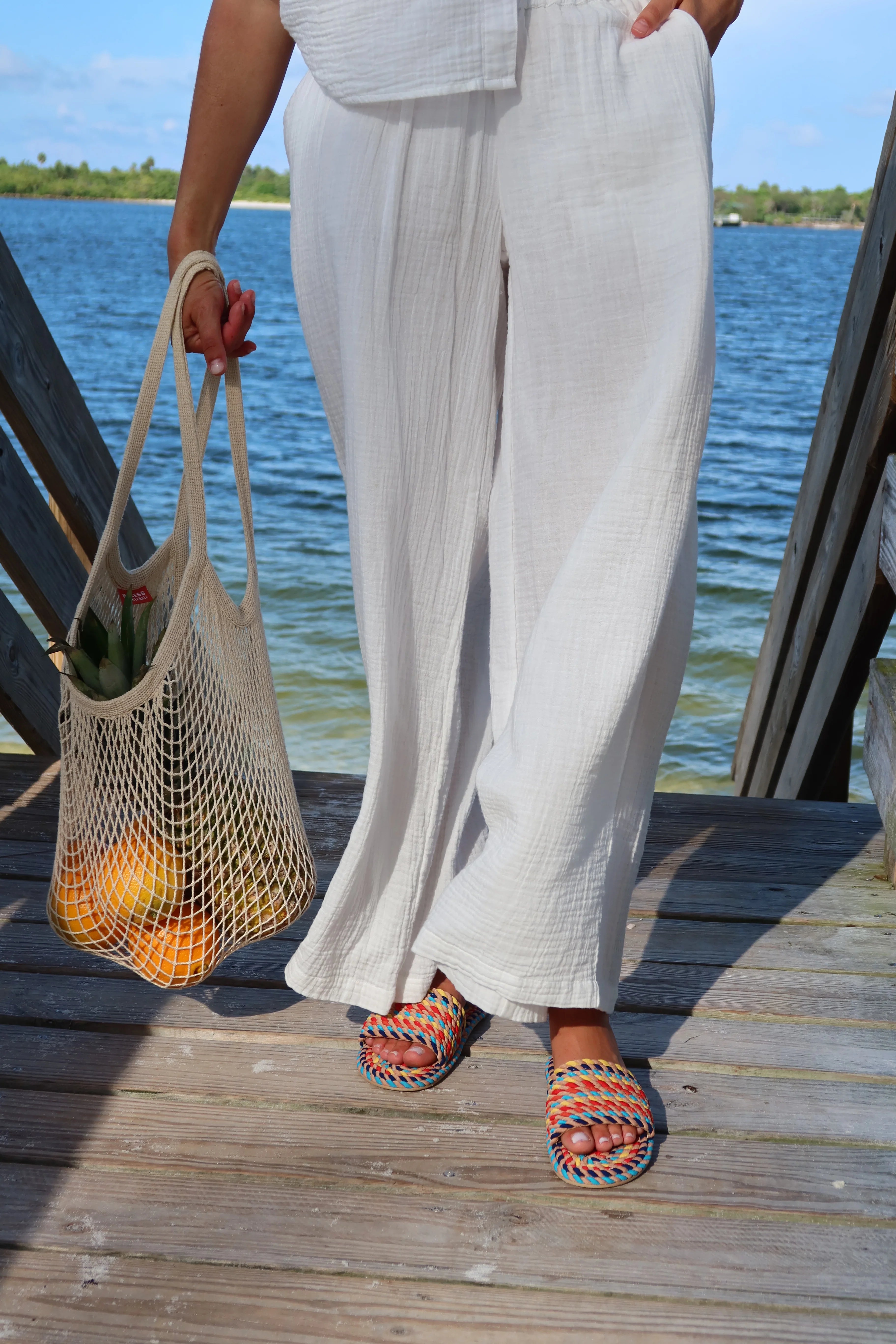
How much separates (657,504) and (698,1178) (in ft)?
2.43

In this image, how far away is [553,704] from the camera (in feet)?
3.79

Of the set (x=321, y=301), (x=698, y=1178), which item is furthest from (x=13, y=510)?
(x=698, y=1178)

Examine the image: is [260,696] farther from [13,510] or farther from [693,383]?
[13,510]

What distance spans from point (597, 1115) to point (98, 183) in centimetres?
8630

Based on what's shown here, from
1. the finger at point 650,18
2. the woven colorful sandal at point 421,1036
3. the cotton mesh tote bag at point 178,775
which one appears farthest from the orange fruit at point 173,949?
the finger at point 650,18

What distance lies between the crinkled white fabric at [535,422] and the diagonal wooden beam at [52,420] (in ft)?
3.53

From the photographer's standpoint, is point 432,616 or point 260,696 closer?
point 432,616

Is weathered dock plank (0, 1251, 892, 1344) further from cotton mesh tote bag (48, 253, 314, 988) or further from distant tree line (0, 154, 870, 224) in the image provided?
distant tree line (0, 154, 870, 224)

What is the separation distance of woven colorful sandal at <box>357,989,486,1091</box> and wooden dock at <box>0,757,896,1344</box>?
0.02 metres

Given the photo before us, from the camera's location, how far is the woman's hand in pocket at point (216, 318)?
1.38 m

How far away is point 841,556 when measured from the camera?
2.22m

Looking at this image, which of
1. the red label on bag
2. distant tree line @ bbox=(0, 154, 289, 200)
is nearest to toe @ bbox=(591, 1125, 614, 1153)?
the red label on bag

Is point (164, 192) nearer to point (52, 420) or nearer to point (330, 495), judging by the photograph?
point (330, 495)

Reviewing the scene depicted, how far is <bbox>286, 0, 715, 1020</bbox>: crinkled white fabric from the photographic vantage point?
110 cm
